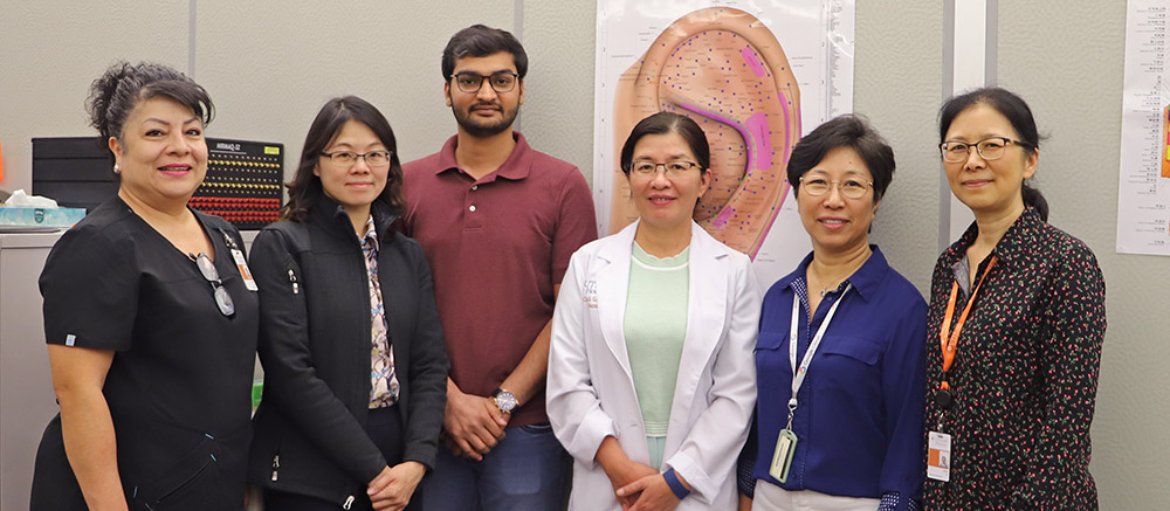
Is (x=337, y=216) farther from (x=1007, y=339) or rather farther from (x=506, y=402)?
(x=1007, y=339)

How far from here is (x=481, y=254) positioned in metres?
2.30

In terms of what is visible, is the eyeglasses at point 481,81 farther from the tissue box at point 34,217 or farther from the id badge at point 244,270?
the tissue box at point 34,217

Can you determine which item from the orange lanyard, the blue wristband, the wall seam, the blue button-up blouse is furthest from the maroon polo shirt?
the wall seam

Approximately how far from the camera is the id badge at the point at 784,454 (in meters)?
1.94

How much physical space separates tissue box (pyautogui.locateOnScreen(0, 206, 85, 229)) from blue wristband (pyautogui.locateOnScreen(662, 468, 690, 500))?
5.66ft

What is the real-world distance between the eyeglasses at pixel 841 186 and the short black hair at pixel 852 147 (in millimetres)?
36

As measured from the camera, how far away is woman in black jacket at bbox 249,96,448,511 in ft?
6.29

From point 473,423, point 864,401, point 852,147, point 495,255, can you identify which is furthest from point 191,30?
point 864,401

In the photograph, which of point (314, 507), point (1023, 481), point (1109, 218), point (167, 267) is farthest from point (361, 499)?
point (1109, 218)

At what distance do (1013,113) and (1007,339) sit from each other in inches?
18.1

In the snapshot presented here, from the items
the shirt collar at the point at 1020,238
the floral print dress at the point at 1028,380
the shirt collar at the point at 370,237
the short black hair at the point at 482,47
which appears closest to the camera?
the floral print dress at the point at 1028,380

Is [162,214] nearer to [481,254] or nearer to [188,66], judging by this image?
[481,254]

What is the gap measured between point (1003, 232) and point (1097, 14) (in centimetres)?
66

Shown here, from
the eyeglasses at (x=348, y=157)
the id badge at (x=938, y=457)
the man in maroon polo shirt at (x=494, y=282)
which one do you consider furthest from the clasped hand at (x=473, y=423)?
the id badge at (x=938, y=457)
